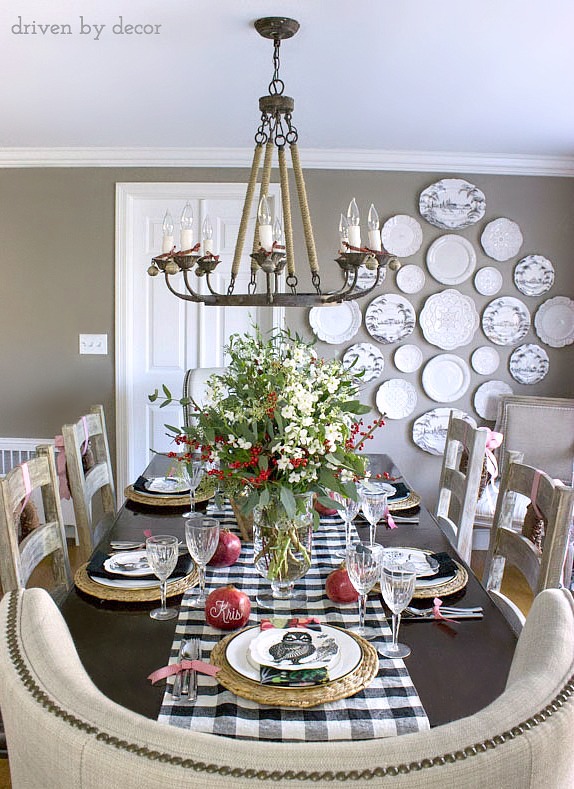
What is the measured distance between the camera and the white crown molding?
415cm

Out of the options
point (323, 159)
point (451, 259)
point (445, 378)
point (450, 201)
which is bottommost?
point (445, 378)

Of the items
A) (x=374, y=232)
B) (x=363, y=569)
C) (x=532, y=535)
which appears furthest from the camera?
(x=374, y=232)

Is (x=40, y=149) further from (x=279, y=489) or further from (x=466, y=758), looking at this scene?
(x=466, y=758)

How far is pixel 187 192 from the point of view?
4266 millimetres

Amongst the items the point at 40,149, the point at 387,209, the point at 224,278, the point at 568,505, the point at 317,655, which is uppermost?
the point at 40,149

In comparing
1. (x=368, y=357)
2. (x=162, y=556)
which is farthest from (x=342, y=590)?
(x=368, y=357)

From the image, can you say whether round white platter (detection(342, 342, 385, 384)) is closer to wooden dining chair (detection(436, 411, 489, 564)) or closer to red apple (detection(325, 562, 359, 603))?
wooden dining chair (detection(436, 411, 489, 564))

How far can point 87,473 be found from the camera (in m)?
2.76

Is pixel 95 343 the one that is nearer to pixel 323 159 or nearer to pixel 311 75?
pixel 323 159

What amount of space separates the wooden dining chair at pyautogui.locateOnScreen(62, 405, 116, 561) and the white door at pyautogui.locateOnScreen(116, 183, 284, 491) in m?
1.32

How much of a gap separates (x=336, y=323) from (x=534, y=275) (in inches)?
47.2

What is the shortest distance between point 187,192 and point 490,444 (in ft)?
7.40

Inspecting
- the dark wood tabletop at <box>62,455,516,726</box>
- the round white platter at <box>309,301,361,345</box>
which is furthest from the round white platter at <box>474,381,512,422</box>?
the dark wood tabletop at <box>62,455,516,726</box>

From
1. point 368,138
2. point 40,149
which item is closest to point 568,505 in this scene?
point 368,138
